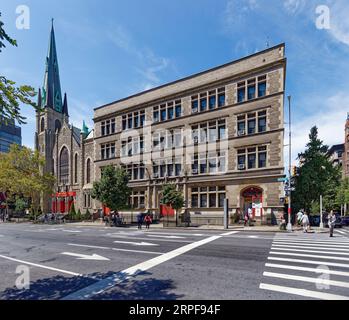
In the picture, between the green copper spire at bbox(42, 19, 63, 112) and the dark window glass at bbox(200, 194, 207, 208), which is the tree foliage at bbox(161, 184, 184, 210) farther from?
the green copper spire at bbox(42, 19, 63, 112)

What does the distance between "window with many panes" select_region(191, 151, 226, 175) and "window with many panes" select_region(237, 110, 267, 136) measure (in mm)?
3660

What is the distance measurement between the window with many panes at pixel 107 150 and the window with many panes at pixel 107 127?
6.94 feet

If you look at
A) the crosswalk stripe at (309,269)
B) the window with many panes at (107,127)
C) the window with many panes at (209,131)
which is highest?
the window with many panes at (107,127)

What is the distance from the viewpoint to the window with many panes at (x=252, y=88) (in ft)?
91.2

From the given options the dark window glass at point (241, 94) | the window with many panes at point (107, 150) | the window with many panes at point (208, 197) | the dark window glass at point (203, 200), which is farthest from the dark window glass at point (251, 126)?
the window with many panes at point (107, 150)

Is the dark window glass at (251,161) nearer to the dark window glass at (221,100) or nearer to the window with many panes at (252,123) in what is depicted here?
the window with many panes at (252,123)

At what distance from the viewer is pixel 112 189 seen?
30.0 meters

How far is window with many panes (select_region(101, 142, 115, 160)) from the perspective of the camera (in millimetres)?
40375

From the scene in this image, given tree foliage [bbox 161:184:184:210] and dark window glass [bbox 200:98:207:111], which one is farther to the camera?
dark window glass [bbox 200:98:207:111]

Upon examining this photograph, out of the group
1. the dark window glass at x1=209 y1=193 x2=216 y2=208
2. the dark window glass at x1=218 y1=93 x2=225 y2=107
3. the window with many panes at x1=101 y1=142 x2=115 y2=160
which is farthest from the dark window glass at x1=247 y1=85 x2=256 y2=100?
the window with many panes at x1=101 y1=142 x2=115 y2=160

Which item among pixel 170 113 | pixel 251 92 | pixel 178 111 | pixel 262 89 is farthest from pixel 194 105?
pixel 262 89

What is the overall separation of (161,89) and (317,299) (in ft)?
110
